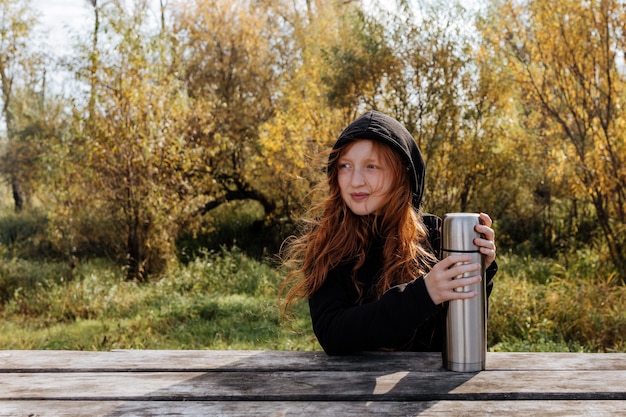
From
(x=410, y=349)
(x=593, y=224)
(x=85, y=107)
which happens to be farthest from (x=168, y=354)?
(x=593, y=224)

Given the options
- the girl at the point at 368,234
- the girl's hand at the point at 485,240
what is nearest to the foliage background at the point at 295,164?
the girl at the point at 368,234

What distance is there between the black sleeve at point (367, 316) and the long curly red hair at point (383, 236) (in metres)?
0.06

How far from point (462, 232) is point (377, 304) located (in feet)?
1.08

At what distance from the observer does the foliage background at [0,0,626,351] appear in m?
6.00

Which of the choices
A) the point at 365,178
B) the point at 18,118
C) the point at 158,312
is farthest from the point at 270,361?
the point at 18,118

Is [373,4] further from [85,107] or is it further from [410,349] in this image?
[410,349]

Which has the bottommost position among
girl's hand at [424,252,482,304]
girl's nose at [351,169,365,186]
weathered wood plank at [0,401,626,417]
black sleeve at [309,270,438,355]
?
weathered wood plank at [0,401,626,417]

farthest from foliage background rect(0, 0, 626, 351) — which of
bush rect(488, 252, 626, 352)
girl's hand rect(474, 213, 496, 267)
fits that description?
girl's hand rect(474, 213, 496, 267)

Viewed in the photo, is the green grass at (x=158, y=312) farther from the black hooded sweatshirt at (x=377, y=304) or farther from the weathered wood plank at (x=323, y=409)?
the weathered wood plank at (x=323, y=409)

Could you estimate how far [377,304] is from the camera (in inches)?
65.7

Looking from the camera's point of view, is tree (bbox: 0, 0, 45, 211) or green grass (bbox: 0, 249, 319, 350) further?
tree (bbox: 0, 0, 45, 211)

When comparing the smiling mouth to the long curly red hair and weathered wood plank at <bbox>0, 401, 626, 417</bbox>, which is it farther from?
weathered wood plank at <bbox>0, 401, 626, 417</bbox>

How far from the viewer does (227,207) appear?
12.2 m

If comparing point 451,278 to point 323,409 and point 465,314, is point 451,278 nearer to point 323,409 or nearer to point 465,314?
point 465,314
